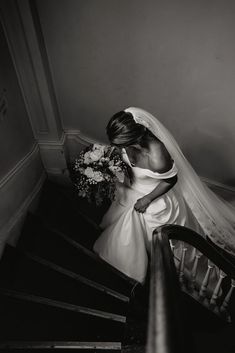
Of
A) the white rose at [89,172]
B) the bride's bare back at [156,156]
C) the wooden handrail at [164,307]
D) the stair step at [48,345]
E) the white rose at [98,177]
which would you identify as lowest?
the stair step at [48,345]

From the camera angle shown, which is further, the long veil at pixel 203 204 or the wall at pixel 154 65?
the long veil at pixel 203 204

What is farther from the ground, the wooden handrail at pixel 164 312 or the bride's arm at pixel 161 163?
the wooden handrail at pixel 164 312

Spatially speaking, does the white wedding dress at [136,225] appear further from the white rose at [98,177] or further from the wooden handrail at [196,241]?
the wooden handrail at [196,241]

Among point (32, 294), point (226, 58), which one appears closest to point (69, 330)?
point (32, 294)

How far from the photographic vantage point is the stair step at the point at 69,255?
2.80 metres

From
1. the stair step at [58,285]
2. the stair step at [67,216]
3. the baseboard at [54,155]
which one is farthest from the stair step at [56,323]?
the baseboard at [54,155]

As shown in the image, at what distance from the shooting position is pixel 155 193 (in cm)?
268

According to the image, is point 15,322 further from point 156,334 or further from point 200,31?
point 200,31

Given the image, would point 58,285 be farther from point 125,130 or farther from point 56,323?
point 125,130

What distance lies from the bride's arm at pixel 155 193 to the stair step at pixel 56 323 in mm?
1053

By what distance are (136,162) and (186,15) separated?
152cm

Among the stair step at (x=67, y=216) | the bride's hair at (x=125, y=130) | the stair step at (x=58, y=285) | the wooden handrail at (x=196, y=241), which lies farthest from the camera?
the stair step at (x=67, y=216)

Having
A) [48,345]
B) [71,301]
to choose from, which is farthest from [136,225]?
[48,345]

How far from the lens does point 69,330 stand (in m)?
2.38
